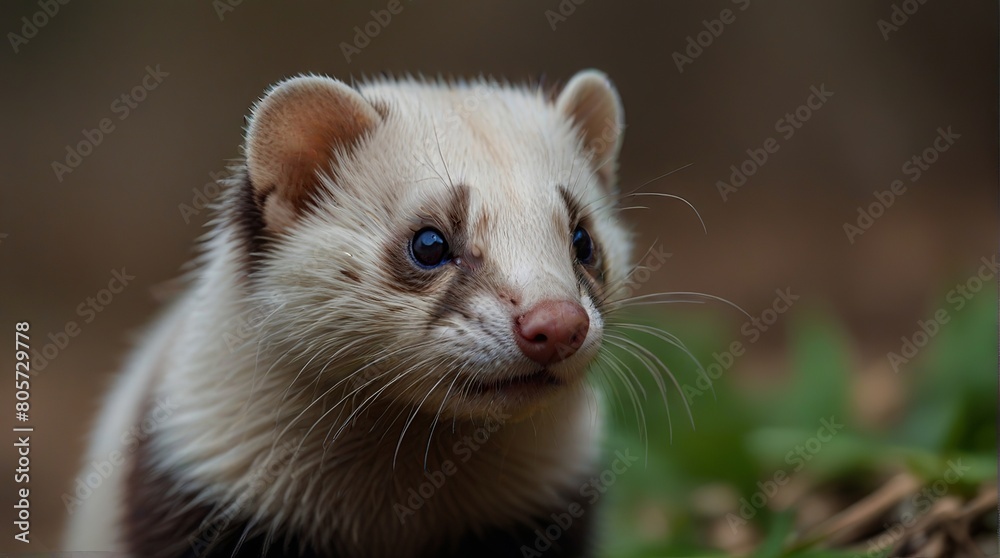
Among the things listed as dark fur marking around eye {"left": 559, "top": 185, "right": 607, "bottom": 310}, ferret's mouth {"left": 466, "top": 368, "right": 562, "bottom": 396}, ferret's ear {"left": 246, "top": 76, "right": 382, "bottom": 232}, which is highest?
ferret's ear {"left": 246, "top": 76, "right": 382, "bottom": 232}

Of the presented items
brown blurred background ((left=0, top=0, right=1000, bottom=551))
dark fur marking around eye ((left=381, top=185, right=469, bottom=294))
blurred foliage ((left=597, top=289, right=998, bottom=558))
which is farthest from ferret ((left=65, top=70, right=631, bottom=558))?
blurred foliage ((left=597, top=289, right=998, bottom=558))

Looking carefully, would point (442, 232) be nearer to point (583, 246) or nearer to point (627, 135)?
point (583, 246)

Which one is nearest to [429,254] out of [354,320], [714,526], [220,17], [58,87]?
[354,320]

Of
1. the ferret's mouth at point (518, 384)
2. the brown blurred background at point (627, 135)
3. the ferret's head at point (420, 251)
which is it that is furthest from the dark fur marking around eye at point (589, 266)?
the brown blurred background at point (627, 135)

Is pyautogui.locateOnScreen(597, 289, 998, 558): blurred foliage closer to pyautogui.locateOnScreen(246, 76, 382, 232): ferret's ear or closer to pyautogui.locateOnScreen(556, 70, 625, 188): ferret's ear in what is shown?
pyautogui.locateOnScreen(556, 70, 625, 188): ferret's ear

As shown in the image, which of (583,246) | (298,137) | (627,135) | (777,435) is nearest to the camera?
(298,137)

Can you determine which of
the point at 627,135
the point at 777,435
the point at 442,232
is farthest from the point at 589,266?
the point at 627,135

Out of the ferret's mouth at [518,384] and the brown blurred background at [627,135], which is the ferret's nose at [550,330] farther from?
the brown blurred background at [627,135]
